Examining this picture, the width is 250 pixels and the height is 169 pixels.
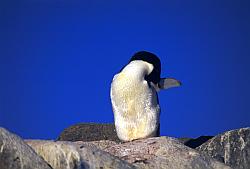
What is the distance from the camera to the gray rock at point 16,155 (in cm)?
412

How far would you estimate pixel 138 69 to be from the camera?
24.8ft

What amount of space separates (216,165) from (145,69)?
2.08 metres

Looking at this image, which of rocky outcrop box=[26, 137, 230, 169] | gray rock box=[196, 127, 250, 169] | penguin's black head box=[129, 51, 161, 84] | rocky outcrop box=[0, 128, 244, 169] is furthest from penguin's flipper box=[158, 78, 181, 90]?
rocky outcrop box=[26, 137, 230, 169]

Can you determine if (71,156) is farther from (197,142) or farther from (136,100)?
A: (197,142)

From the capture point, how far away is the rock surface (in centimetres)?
1173

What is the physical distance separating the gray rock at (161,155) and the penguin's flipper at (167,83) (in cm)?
197

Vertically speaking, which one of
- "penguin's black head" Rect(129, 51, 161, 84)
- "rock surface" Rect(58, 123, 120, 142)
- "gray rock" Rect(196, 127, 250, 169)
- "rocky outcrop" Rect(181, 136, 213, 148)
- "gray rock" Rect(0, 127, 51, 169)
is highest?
"penguin's black head" Rect(129, 51, 161, 84)

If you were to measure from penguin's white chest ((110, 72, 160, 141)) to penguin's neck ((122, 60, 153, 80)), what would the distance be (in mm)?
22

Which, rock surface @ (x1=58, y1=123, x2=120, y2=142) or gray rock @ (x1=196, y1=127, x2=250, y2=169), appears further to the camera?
rock surface @ (x1=58, y1=123, x2=120, y2=142)

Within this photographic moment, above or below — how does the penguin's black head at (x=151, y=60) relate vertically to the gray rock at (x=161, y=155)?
above

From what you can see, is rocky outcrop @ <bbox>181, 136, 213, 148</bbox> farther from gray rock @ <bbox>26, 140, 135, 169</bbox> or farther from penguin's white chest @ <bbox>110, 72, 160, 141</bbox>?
gray rock @ <bbox>26, 140, 135, 169</bbox>

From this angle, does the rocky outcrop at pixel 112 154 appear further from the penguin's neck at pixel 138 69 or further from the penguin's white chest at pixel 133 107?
the penguin's neck at pixel 138 69

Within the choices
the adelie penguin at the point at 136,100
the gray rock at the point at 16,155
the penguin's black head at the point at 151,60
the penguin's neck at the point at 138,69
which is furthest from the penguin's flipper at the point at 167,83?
the gray rock at the point at 16,155

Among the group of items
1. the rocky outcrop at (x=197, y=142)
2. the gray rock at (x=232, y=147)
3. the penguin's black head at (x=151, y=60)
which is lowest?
the gray rock at (x=232, y=147)
